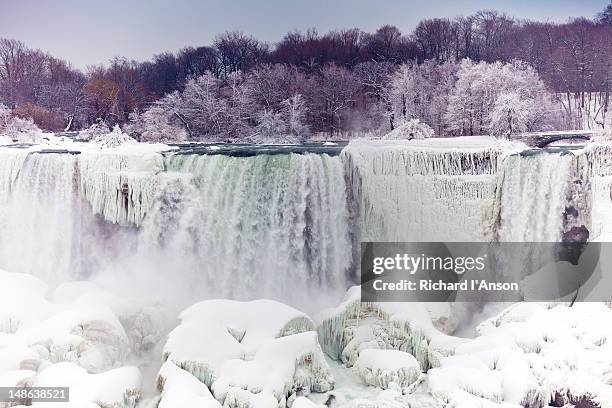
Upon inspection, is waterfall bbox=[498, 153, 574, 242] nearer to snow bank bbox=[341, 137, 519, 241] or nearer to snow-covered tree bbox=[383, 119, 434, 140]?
snow bank bbox=[341, 137, 519, 241]

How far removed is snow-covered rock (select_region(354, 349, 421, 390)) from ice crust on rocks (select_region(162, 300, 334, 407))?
31cm

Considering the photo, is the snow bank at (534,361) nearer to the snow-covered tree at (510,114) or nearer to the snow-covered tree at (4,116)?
the snow-covered tree at (510,114)

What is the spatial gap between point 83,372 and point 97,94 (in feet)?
9.35

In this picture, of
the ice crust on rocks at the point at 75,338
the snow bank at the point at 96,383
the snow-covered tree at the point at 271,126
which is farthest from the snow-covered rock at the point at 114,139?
the snow bank at the point at 96,383

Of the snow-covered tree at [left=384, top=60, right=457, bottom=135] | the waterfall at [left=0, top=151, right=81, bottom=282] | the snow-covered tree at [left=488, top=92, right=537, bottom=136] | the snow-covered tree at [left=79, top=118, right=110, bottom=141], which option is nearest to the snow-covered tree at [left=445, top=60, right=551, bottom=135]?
the snow-covered tree at [left=488, top=92, right=537, bottom=136]

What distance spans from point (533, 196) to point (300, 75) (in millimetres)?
2563

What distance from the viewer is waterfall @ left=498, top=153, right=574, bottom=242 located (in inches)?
167

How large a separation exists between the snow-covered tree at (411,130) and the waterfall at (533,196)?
804 millimetres

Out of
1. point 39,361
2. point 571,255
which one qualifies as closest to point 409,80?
point 571,255

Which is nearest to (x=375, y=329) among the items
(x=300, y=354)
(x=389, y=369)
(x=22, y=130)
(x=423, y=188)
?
(x=389, y=369)

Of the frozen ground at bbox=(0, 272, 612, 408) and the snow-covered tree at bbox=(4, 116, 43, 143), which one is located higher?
the snow-covered tree at bbox=(4, 116, 43, 143)

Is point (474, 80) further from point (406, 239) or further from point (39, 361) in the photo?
point (39, 361)

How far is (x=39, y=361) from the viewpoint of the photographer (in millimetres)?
3605

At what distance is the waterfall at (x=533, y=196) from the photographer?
167 inches
